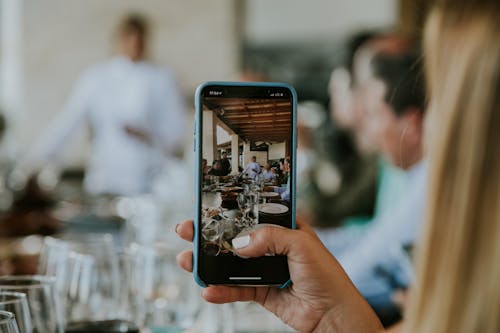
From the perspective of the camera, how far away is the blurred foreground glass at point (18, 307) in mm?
778

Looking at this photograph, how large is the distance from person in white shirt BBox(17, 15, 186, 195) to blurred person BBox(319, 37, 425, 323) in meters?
2.58

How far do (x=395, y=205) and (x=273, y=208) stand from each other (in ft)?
4.55

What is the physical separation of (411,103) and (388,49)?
0.25m

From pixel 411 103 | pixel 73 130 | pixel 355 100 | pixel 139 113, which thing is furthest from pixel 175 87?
pixel 411 103

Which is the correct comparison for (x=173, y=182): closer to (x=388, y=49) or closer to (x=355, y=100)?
(x=388, y=49)

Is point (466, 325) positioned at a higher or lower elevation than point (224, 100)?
lower

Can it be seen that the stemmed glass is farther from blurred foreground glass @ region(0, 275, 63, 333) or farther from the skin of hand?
blurred foreground glass @ region(0, 275, 63, 333)

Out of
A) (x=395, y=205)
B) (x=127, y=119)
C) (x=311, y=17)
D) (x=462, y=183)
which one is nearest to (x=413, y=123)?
(x=395, y=205)

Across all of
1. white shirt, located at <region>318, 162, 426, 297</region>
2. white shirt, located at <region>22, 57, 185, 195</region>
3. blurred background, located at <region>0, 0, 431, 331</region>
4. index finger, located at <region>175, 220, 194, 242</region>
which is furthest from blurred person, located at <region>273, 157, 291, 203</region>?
blurred background, located at <region>0, 0, 431, 331</region>

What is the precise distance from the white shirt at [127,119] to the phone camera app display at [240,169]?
13.0ft

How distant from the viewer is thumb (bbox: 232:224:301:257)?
86 centimetres

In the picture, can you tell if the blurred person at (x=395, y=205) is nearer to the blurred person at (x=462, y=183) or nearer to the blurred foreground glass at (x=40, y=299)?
the blurred foreground glass at (x=40, y=299)

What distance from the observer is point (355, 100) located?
3.52m

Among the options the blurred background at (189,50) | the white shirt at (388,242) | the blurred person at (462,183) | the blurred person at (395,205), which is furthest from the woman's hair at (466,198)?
the blurred background at (189,50)
